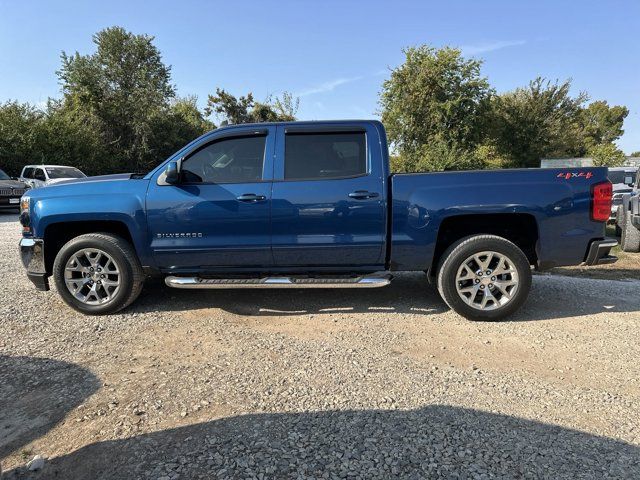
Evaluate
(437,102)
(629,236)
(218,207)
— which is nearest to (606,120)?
(437,102)

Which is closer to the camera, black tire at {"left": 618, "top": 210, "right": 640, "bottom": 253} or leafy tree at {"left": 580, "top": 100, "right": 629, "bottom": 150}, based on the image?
black tire at {"left": 618, "top": 210, "right": 640, "bottom": 253}

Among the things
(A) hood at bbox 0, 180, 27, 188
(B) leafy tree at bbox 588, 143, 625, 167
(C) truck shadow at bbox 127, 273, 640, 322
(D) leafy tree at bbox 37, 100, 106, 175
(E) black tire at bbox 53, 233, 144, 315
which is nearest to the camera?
(E) black tire at bbox 53, 233, 144, 315

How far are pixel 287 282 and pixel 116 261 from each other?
5.86 ft

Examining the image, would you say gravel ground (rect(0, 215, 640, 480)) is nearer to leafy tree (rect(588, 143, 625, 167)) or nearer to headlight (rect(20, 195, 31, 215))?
headlight (rect(20, 195, 31, 215))

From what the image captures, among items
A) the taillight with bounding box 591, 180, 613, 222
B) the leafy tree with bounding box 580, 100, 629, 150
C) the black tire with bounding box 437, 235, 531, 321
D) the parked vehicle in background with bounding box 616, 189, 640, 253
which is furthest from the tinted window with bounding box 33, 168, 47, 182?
the leafy tree with bounding box 580, 100, 629, 150

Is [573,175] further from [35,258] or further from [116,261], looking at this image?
[35,258]

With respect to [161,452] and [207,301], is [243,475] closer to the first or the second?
[161,452]

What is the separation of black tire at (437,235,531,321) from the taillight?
802mm

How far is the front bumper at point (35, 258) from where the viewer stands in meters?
4.73

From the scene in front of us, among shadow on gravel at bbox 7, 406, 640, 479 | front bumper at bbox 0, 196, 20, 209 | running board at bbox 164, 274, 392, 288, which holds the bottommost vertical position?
shadow on gravel at bbox 7, 406, 640, 479

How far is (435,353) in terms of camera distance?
3.82 metres

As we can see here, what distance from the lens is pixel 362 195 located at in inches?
176

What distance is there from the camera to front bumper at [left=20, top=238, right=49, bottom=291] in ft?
15.5

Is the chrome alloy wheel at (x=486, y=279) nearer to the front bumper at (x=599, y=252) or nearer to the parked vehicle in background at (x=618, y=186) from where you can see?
the front bumper at (x=599, y=252)
